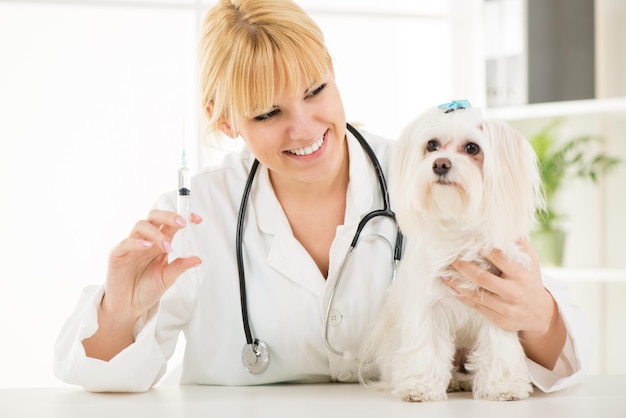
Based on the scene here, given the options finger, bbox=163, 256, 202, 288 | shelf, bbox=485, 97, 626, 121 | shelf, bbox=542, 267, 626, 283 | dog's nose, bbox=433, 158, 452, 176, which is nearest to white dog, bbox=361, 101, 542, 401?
dog's nose, bbox=433, 158, 452, 176

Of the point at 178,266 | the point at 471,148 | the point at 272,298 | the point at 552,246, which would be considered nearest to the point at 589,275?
the point at 552,246

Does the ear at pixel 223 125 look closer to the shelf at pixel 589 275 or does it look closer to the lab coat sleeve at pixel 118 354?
the lab coat sleeve at pixel 118 354

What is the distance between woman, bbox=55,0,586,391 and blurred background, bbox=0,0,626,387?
151cm

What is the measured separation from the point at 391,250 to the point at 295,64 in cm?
52

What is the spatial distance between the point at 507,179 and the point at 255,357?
737mm

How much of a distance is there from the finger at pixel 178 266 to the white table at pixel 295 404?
0.27 metres

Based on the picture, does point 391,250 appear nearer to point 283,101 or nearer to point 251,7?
point 283,101

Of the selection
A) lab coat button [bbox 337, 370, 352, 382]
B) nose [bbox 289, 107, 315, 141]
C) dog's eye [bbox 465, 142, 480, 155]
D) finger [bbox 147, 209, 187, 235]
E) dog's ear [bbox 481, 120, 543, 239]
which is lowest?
lab coat button [bbox 337, 370, 352, 382]

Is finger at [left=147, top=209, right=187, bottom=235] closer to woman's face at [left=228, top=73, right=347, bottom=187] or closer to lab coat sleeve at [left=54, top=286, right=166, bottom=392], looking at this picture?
lab coat sleeve at [left=54, top=286, right=166, bottom=392]

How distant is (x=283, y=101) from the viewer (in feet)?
5.68

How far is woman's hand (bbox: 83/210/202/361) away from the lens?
1.53 m

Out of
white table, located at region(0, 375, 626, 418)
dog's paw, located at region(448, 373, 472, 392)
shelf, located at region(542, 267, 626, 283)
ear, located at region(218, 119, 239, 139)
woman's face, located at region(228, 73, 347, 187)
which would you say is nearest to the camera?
white table, located at region(0, 375, 626, 418)

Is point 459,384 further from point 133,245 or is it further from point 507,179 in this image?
point 133,245

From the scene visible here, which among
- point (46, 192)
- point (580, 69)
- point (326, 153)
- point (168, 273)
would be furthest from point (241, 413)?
point (580, 69)
